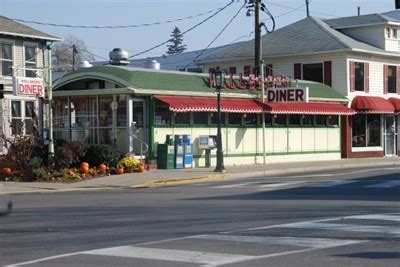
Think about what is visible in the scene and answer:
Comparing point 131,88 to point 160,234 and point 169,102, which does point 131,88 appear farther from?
point 160,234

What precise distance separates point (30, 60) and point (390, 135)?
21.8m

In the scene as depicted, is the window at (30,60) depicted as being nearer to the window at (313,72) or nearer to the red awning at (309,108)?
the red awning at (309,108)

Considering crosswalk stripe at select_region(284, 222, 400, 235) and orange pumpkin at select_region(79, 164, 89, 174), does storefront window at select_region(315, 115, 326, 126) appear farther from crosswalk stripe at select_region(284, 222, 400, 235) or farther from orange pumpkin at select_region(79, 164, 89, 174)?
crosswalk stripe at select_region(284, 222, 400, 235)

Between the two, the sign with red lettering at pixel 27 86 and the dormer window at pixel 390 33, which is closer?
the sign with red lettering at pixel 27 86

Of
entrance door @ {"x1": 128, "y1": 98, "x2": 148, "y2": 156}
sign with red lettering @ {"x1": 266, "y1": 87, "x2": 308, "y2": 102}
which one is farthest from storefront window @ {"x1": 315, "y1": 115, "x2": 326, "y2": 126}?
entrance door @ {"x1": 128, "y1": 98, "x2": 148, "y2": 156}

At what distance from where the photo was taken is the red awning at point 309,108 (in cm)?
3401

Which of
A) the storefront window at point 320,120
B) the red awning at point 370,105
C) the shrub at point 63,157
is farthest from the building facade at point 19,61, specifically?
the red awning at point 370,105

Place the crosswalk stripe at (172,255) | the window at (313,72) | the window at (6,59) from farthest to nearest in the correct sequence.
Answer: the window at (313,72) < the window at (6,59) < the crosswalk stripe at (172,255)

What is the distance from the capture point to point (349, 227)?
12.1 m

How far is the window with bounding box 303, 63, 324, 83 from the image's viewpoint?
42219 mm

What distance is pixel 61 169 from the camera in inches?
1030

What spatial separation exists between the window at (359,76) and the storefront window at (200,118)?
42.9 ft

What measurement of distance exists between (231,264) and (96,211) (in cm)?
687

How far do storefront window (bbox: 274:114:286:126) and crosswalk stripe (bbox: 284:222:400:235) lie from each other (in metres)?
22.6
